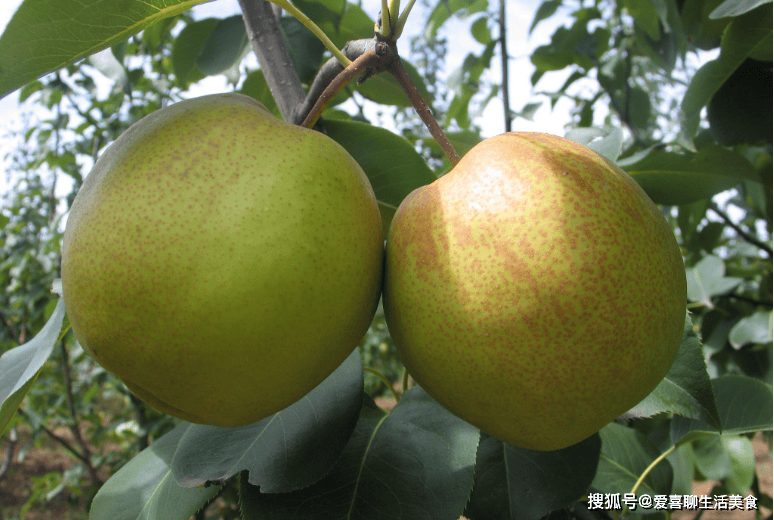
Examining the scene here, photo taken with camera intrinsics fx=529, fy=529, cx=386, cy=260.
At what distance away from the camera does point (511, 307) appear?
1.70 feet

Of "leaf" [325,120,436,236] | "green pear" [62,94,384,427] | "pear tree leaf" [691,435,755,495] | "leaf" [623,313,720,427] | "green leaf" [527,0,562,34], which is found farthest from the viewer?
"green leaf" [527,0,562,34]

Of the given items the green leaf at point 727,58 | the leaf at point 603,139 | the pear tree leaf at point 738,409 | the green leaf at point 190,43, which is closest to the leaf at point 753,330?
the pear tree leaf at point 738,409

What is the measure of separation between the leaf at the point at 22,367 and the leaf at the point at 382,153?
0.52m

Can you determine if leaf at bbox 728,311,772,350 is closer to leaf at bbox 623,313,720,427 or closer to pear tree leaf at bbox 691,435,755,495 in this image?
pear tree leaf at bbox 691,435,755,495

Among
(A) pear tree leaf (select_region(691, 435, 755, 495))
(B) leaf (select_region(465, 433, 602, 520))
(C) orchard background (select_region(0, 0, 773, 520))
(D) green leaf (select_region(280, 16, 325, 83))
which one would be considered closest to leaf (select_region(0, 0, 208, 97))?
(C) orchard background (select_region(0, 0, 773, 520))

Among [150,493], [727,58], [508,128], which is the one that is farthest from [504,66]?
[150,493]

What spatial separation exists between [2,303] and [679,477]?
411 centimetres

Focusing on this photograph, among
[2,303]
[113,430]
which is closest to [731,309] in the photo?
[113,430]

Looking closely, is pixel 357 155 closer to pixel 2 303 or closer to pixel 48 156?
pixel 48 156

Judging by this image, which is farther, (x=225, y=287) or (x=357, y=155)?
(x=357, y=155)

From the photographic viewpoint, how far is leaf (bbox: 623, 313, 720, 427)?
0.78 m

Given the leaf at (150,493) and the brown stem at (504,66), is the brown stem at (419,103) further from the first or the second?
the brown stem at (504,66)

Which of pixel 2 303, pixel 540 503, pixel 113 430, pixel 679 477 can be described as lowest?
pixel 113 430

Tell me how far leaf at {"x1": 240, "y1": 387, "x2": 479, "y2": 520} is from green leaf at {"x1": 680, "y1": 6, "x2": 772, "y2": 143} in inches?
40.3
